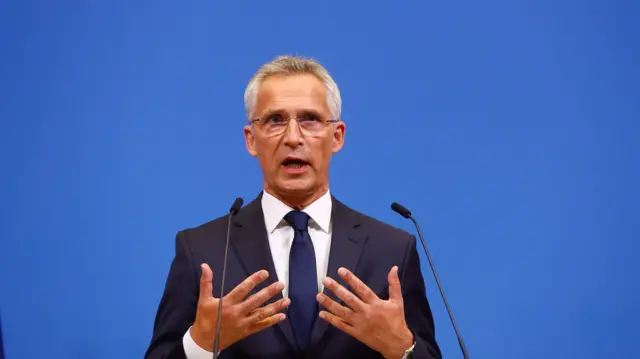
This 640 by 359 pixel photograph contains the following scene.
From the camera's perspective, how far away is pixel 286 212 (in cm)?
163

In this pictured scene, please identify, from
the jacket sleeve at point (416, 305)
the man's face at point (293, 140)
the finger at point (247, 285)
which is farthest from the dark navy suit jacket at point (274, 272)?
the finger at point (247, 285)

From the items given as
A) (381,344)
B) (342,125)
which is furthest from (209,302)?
(342,125)

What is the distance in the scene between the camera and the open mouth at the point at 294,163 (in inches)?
63.2

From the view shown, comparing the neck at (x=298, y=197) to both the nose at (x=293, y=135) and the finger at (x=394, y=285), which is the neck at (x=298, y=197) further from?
the finger at (x=394, y=285)

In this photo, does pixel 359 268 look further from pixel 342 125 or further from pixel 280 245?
pixel 342 125

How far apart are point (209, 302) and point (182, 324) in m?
0.22

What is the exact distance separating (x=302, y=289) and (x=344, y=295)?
197mm

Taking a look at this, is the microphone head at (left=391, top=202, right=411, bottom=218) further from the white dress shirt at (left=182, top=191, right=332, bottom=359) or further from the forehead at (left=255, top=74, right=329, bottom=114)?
the forehead at (left=255, top=74, right=329, bottom=114)

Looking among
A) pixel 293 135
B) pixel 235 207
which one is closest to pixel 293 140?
pixel 293 135

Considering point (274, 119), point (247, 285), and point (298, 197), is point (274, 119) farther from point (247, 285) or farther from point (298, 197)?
point (247, 285)

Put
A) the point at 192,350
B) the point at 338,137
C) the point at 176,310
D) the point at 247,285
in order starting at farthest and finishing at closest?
the point at 338,137 → the point at 176,310 → the point at 192,350 → the point at 247,285

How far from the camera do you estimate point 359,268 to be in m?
1.58

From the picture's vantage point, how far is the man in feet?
4.81

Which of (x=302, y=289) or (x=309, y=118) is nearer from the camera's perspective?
(x=302, y=289)
